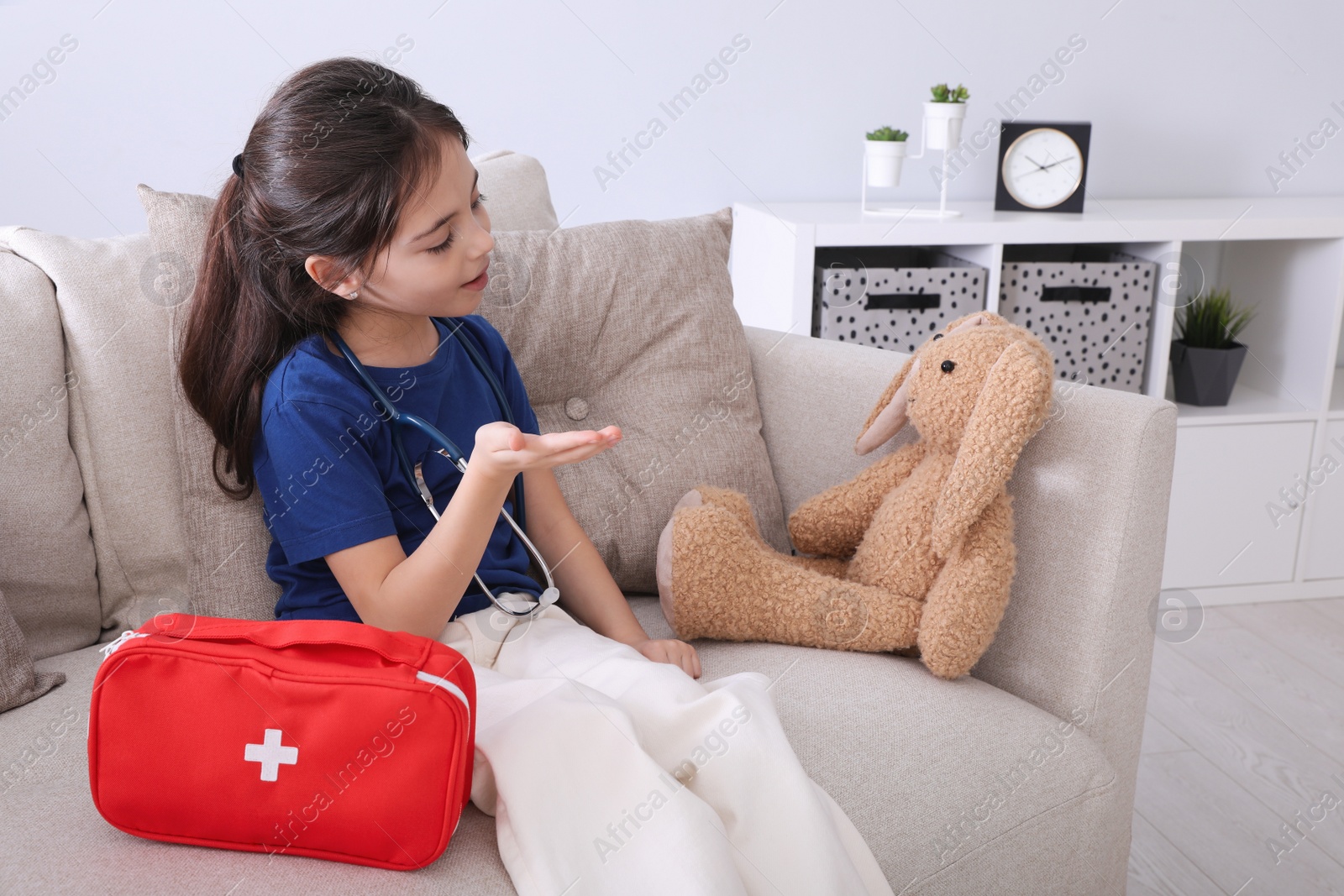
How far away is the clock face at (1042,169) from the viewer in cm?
210

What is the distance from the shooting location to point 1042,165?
6.95 feet

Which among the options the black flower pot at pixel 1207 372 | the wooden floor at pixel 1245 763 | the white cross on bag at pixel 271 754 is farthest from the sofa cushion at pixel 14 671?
the black flower pot at pixel 1207 372

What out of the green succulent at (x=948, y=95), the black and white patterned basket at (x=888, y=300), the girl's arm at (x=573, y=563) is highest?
the green succulent at (x=948, y=95)

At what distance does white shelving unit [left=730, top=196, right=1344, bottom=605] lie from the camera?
200 cm

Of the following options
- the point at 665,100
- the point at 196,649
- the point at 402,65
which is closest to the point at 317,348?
the point at 196,649

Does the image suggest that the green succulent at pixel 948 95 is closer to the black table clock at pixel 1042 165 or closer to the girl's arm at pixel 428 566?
the black table clock at pixel 1042 165

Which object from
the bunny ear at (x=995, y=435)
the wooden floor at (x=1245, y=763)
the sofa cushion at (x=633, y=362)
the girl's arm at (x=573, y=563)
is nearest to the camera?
the bunny ear at (x=995, y=435)

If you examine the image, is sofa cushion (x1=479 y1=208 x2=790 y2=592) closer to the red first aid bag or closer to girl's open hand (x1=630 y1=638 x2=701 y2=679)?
girl's open hand (x1=630 y1=638 x2=701 y2=679)

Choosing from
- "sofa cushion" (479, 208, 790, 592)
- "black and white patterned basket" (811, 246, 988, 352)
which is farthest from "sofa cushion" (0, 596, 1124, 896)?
"black and white patterned basket" (811, 246, 988, 352)

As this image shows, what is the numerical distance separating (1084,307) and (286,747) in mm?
1745

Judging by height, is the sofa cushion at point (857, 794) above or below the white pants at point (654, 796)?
below

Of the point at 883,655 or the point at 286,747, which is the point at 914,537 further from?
the point at 286,747

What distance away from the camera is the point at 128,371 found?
1.10 metres

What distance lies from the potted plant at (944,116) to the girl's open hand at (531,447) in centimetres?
145
